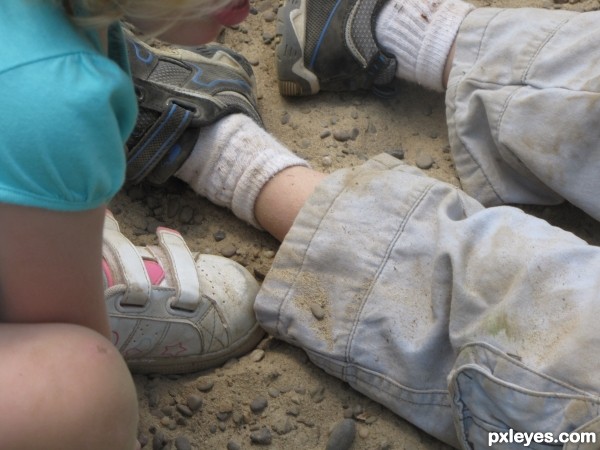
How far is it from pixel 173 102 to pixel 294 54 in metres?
0.27

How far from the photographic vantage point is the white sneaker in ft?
3.86

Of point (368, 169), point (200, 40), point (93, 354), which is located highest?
point (200, 40)

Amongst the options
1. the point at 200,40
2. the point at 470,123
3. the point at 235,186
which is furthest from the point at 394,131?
the point at 200,40

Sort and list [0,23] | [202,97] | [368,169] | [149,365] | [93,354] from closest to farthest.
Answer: [0,23] < [93,354] < [149,365] < [368,169] < [202,97]

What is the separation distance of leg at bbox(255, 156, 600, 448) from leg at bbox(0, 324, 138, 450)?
1.32 feet

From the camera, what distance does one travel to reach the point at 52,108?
743 millimetres

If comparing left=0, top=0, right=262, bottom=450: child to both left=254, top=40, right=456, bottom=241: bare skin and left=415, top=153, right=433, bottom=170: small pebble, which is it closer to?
left=254, top=40, right=456, bottom=241: bare skin

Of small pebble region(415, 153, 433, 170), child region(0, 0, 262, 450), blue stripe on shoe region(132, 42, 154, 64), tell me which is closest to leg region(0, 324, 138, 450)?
child region(0, 0, 262, 450)

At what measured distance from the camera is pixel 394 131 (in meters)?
1.58

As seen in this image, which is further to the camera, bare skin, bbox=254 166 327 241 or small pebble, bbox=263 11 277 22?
small pebble, bbox=263 11 277 22

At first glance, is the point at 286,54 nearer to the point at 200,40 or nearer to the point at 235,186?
the point at 235,186

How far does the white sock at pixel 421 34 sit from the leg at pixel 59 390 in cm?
85

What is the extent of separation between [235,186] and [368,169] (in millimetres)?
211

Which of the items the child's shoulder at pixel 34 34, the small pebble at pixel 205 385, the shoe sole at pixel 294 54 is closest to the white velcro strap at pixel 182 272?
the small pebble at pixel 205 385
